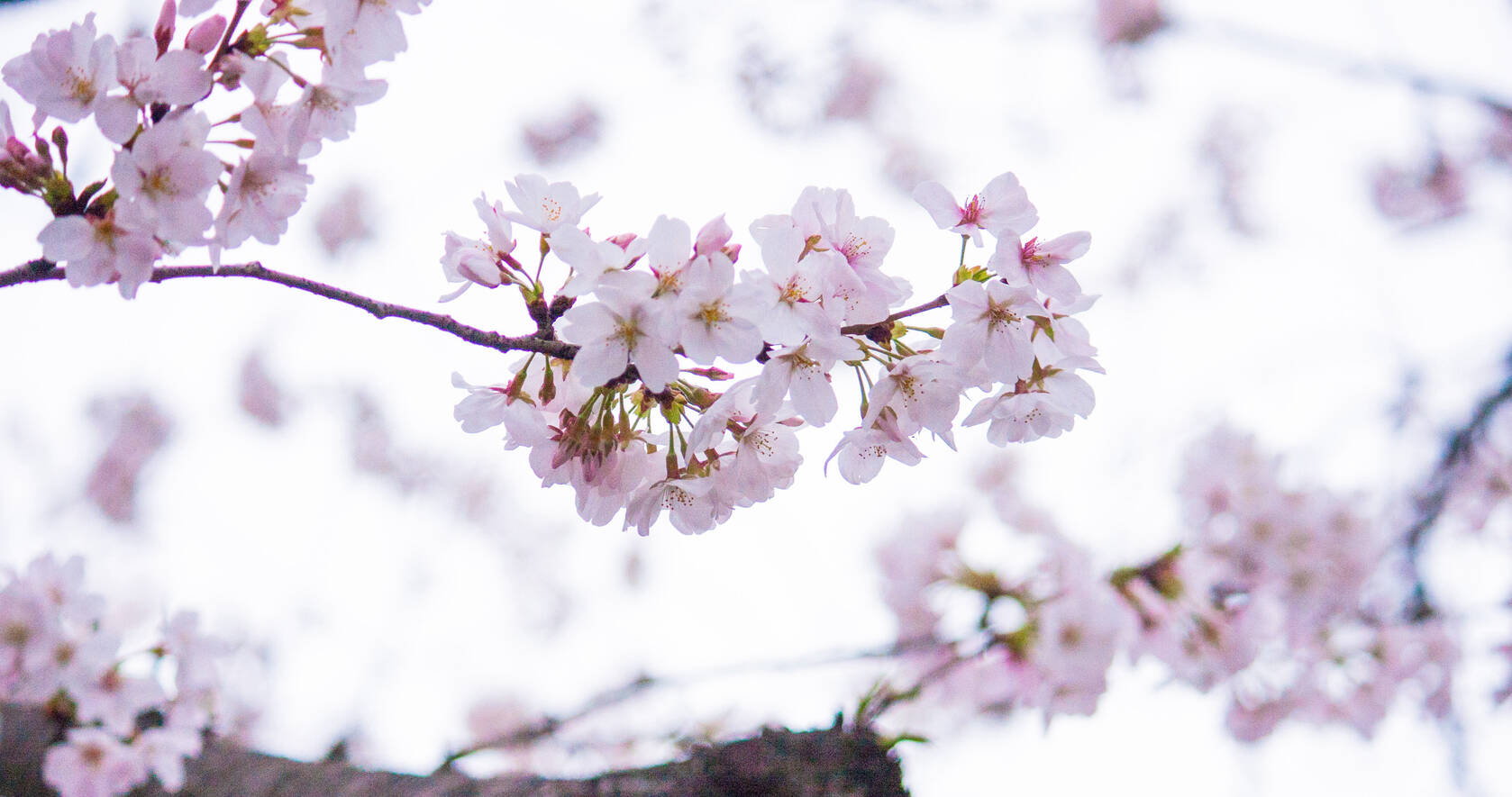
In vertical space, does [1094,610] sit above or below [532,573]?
below

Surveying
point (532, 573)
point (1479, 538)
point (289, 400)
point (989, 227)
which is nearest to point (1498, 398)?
point (1479, 538)

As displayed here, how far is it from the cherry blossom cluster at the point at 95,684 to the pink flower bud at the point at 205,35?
1295 mm

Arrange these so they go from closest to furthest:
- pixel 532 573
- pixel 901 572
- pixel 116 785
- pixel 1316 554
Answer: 1. pixel 116 785
2. pixel 1316 554
3. pixel 901 572
4. pixel 532 573

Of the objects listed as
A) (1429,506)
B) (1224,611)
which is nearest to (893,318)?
(1224,611)

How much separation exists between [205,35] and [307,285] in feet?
0.87

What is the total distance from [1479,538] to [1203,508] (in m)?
1.31

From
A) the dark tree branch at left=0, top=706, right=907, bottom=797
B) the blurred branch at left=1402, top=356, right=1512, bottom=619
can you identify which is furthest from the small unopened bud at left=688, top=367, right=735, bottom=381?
the blurred branch at left=1402, top=356, right=1512, bottom=619

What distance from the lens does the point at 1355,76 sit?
2.93 m

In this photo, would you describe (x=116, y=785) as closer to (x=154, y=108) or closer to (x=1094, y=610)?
(x=154, y=108)

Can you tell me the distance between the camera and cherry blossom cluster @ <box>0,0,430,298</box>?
0.73 m

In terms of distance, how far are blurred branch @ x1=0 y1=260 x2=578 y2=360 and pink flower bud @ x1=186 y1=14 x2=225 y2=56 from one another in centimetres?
20

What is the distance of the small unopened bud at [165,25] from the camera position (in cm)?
79

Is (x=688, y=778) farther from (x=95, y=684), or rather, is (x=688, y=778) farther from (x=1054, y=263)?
(x=95, y=684)

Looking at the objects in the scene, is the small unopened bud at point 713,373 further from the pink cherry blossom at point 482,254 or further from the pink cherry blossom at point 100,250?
the pink cherry blossom at point 100,250
